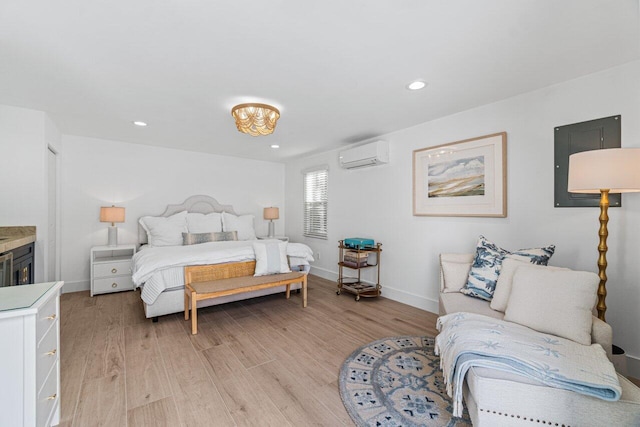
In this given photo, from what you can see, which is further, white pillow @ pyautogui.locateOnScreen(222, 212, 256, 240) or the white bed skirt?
white pillow @ pyautogui.locateOnScreen(222, 212, 256, 240)

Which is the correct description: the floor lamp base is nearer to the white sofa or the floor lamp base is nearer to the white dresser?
the white dresser

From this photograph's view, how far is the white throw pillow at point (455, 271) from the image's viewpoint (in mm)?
2422

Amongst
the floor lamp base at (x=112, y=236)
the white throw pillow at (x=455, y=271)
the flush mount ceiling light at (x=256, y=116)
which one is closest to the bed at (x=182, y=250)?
the floor lamp base at (x=112, y=236)

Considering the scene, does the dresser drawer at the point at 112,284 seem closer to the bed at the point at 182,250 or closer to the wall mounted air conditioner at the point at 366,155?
the bed at the point at 182,250

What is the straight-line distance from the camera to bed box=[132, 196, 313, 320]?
2.90 metres

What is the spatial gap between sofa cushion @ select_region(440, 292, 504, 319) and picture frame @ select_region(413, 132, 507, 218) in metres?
1.01

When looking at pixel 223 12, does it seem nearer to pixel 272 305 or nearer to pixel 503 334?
pixel 503 334

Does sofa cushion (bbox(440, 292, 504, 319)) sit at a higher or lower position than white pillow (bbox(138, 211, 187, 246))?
lower

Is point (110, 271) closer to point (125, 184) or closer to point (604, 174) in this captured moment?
point (125, 184)

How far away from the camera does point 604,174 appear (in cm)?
167

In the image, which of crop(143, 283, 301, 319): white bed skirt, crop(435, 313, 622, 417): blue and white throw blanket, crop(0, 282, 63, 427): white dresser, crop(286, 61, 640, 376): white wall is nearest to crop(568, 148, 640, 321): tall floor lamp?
crop(286, 61, 640, 376): white wall

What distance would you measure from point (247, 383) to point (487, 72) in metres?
3.00

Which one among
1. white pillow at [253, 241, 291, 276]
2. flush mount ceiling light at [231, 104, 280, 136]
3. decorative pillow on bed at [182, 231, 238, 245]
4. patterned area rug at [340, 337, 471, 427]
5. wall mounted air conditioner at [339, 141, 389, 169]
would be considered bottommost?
patterned area rug at [340, 337, 471, 427]

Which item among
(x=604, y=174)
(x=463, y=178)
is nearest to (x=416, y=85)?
(x=463, y=178)
